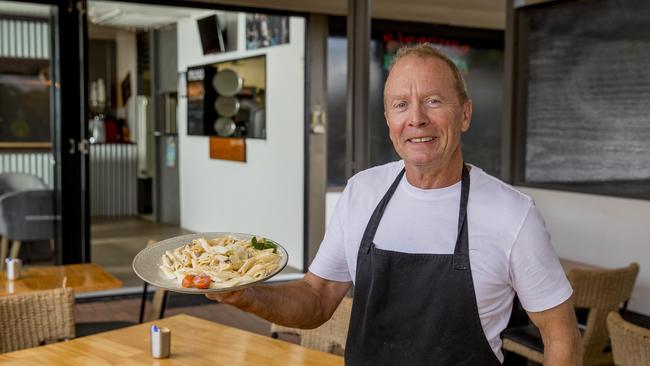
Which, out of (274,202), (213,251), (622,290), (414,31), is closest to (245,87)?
(274,202)

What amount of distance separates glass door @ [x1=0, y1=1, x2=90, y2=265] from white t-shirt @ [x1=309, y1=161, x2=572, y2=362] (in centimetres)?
498

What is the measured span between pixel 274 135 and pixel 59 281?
379cm

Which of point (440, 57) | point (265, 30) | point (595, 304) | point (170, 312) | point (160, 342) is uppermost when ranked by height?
point (265, 30)

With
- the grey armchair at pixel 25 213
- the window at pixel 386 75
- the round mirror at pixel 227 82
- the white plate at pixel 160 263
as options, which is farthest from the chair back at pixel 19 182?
the white plate at pixel 160 263

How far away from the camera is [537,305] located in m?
1.65

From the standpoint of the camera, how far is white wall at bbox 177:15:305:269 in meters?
7.57

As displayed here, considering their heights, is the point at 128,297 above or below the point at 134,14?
below

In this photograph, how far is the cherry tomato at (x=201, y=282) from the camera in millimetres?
1633

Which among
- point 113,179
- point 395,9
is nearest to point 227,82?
point 395,9

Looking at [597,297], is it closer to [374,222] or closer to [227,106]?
[374,222]

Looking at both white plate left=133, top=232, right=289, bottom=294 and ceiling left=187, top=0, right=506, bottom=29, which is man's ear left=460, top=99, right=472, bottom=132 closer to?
white plate left=133, top=232, right=289, bottom=294

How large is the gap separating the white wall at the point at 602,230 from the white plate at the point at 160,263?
11.6ft

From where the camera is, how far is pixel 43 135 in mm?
6480

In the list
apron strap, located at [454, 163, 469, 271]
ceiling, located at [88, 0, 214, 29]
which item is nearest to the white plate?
apron strap, located at [454, 163, 469, 271]
